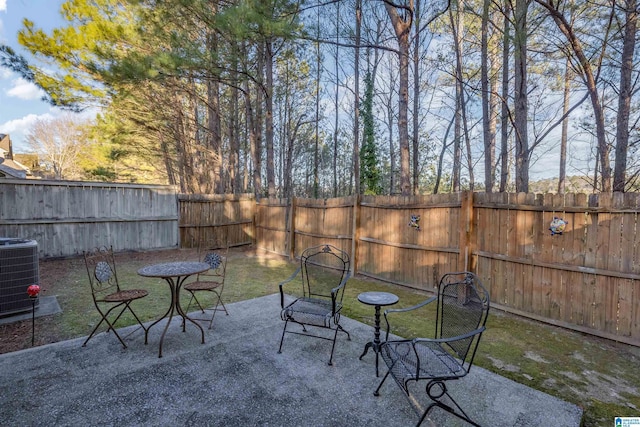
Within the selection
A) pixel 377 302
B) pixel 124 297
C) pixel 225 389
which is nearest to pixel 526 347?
pixel 377 302

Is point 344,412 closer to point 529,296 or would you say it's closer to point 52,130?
point 529,296

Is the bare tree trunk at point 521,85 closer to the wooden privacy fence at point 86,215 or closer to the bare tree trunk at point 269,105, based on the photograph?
the bare tree trunk at point 269,105

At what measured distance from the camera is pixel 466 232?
4324 mm

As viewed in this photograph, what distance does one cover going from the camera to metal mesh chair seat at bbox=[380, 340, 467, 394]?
1.75 meters

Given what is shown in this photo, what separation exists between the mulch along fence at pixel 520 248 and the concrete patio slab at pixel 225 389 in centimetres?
186

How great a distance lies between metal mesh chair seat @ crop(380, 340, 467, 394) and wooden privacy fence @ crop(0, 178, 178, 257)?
742cm

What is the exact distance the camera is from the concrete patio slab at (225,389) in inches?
74.1

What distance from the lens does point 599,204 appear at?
3256 millimetres

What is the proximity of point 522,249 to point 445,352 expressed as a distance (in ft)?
8.33

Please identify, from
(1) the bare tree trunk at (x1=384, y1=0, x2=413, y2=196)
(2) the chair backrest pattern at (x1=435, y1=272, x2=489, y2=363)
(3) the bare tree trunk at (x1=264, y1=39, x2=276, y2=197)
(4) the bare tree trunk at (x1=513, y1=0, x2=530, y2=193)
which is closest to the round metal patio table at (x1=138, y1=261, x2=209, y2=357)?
(2) the chair backrest pattern at (x1=435, y1=272, x2=489, y2=363)

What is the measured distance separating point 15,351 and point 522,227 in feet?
18.4

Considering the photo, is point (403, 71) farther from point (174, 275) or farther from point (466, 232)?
point (174, 275)

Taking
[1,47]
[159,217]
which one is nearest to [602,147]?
[159,217]

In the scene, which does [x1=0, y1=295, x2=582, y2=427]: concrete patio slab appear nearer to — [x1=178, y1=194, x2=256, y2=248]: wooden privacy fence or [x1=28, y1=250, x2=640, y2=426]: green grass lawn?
[x1=28, y1=250, x2=640, y2=426]: green grass lawn
